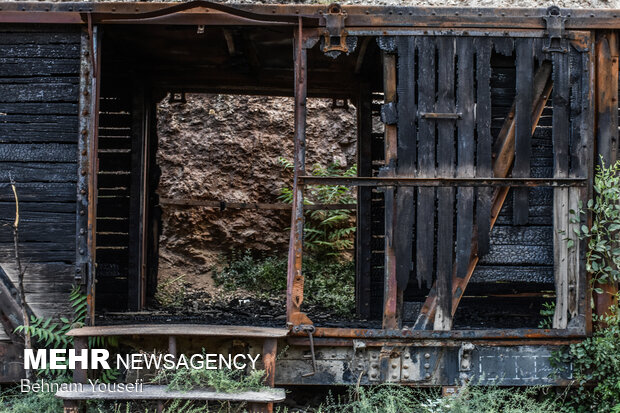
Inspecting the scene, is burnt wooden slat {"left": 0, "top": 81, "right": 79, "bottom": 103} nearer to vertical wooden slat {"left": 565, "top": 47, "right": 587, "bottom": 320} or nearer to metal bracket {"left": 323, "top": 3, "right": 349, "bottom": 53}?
metal bracket {"left": 323, "top": 3, "right": 349, "bottom": 53}

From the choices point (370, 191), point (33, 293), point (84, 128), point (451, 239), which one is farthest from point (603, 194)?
point (33, 293)

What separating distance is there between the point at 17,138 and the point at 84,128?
0.74 meters

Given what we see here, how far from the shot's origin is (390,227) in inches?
218

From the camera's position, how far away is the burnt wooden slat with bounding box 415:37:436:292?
217 inches

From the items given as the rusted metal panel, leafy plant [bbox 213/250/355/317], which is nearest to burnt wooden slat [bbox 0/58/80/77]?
the rusted metal panel

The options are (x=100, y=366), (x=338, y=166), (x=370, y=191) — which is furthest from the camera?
(x=338, y=166)

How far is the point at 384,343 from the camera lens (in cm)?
545

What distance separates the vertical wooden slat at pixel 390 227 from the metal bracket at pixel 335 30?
43 centimetres

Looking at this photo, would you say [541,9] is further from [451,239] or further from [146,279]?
[146,279]

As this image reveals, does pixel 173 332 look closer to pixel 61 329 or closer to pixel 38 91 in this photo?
pixel 61 329

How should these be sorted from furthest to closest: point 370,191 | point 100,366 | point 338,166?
1. point 338,166
2. point 370,191
3. point 100,366

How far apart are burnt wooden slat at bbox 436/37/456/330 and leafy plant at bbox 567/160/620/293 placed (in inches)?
45.3

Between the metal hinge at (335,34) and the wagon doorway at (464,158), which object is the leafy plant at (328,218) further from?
the metal hinge at (335,34)

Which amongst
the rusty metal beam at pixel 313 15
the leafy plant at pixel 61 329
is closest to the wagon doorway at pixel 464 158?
the rusty metal beam at pixel 313 15
